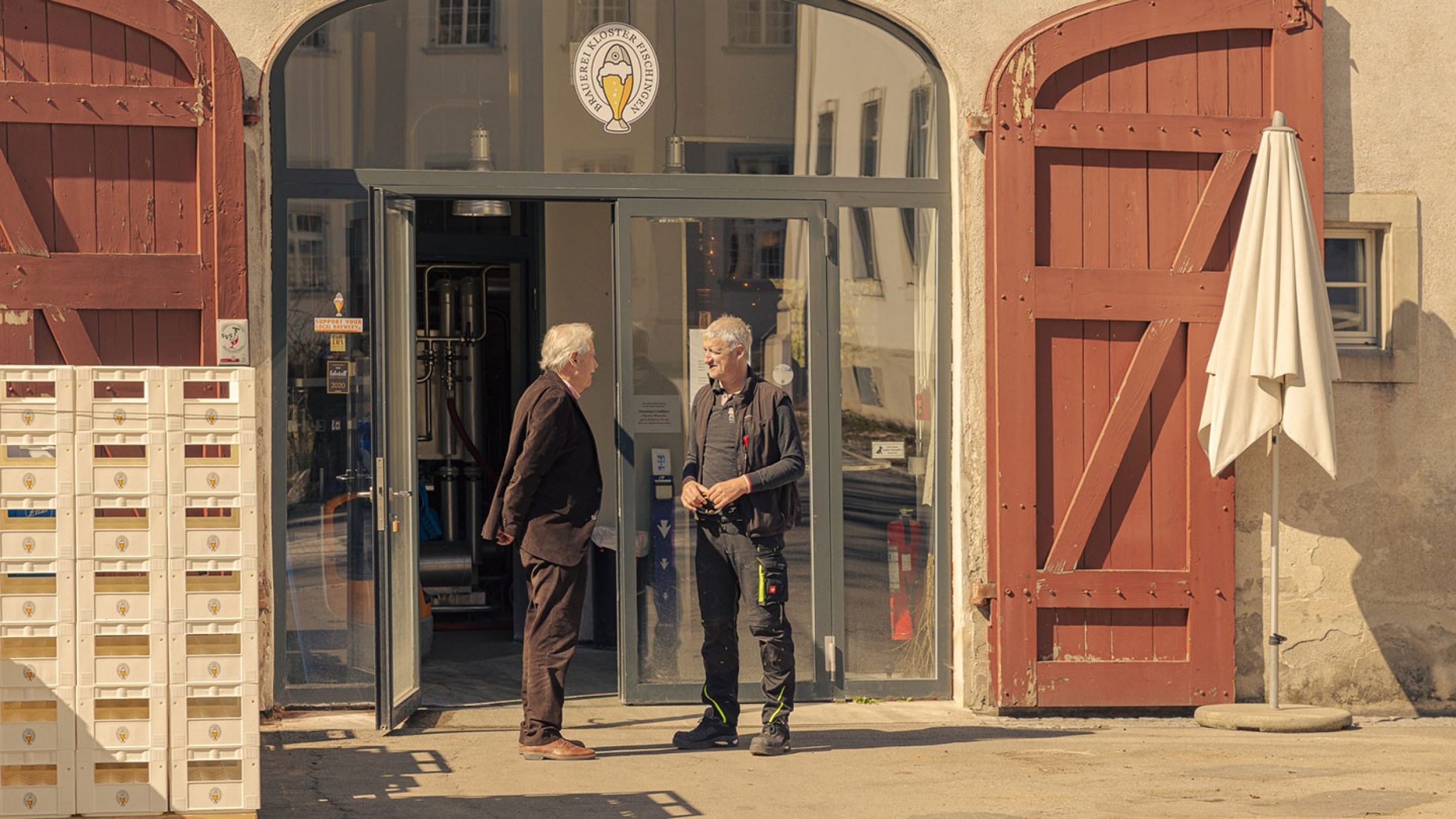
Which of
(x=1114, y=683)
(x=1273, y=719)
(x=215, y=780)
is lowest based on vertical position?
(x=1273, y=719)

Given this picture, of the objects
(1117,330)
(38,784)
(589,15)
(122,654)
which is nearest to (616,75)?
(589,15)

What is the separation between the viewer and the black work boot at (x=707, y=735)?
24.4ft

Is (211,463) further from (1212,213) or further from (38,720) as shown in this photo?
(1212,213)

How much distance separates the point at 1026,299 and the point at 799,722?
2.28 m

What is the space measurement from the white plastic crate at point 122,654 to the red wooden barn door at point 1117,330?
13.9 ft

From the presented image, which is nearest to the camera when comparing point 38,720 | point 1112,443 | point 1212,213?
point 38,720

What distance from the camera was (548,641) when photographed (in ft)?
23.4

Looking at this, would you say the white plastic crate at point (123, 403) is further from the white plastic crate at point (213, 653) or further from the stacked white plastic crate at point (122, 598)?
the white plastic crate at point (213, 653)

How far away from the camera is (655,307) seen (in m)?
8.34

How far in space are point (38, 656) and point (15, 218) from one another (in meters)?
2.84

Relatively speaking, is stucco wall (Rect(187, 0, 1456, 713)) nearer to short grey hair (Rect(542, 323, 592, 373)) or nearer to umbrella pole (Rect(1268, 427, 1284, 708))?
umbrella pole (Rect(1268, 427, 1284, 708))

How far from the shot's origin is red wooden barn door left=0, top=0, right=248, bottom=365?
24.4ft

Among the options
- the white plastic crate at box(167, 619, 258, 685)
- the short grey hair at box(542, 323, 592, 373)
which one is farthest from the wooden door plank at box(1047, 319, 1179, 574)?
the white plastic crate at box(167, 619, 258, 685)

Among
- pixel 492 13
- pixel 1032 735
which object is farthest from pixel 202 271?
pixel 1032 735
